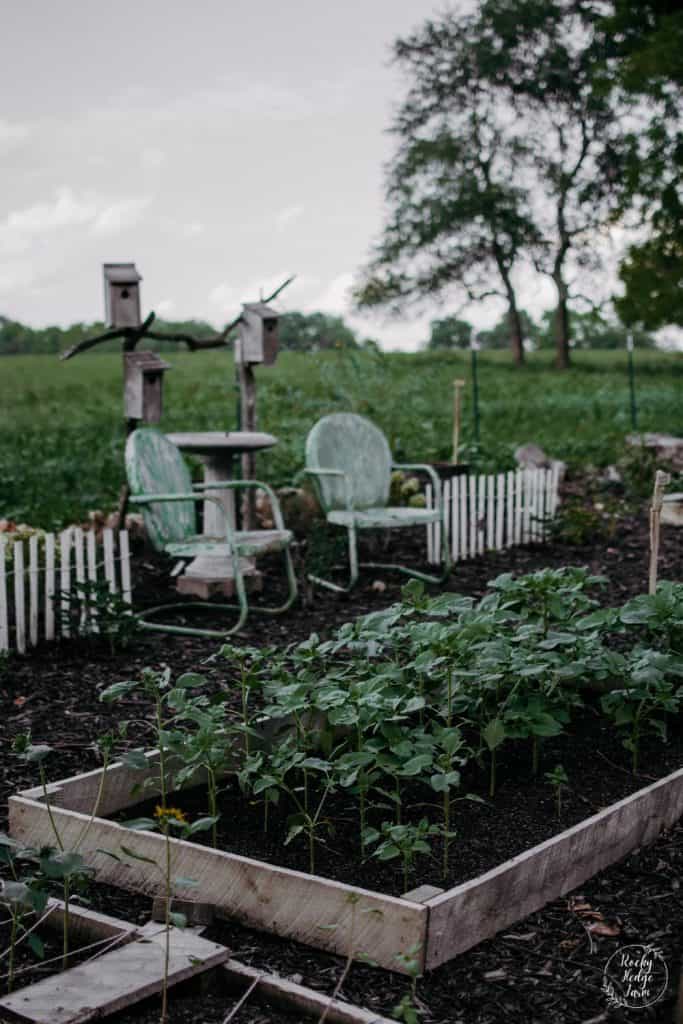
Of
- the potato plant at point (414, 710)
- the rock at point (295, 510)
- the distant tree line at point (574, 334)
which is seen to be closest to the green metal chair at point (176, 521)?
the rock at point (295, 510)

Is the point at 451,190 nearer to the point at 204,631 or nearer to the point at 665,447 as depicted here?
the point at 665,447

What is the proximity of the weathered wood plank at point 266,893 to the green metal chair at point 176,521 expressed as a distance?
2.50 metres

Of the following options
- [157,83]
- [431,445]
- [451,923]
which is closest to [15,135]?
[157,83]

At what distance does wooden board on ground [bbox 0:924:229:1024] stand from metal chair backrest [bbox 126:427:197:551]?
3.33m

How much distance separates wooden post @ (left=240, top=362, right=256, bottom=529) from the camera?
275 inches

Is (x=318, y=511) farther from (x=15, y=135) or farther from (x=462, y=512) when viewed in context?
(x=15, y=135)

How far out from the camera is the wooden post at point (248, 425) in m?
6.99

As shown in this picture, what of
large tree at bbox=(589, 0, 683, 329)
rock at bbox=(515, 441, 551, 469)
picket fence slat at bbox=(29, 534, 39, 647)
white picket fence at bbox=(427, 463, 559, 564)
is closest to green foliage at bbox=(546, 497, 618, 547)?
white picket fence at bbox=(427, 463, 559, 564)

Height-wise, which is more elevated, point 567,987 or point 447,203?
point 447,203

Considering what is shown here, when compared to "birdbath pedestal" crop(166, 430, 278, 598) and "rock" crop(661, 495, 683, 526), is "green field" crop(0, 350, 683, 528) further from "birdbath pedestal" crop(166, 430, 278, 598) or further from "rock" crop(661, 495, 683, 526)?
"rock" crop(661, 495, 683, 526)

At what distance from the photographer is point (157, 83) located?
12.4m

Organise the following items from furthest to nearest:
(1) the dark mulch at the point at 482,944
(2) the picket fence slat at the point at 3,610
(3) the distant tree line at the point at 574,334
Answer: (3) the distant tree line at the point at 574,334 → (2) the picket fence slat at the point at 3,610 → (1) the dark mulch at the point at 482,944

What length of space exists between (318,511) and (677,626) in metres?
4.36

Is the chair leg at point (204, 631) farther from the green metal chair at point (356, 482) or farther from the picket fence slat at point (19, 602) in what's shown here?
the green metal chair at point (356, 482)
